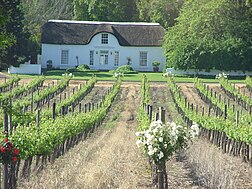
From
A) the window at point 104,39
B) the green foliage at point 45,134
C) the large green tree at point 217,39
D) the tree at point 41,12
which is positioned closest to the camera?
the green foliage at point 45,134

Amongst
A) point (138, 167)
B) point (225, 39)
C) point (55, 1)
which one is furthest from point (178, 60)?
point (138, 167)

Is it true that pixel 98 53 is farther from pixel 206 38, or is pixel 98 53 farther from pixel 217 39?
pixel 217 39

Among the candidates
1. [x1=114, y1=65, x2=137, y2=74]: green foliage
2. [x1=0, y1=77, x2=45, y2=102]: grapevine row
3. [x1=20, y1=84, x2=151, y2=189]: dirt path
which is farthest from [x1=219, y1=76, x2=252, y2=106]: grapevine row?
[x1=20, y1=84, x2=151, y2=189]: dirt path

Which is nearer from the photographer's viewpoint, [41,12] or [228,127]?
[228,127]

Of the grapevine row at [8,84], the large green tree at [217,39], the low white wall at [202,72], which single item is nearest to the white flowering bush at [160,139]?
the grapevine row at [8,84]

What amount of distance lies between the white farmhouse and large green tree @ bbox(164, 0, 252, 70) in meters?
6.94

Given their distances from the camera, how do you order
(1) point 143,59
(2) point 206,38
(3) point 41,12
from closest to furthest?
1. (2) point 206,38
2. (1) point 143,59
3. (3) point 41,12

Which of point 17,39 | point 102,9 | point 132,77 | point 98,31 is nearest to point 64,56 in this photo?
point 98,31

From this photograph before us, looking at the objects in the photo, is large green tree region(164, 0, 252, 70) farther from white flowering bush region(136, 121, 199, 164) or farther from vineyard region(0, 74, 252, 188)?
white flowering bush region(136, 121, 199, 164)

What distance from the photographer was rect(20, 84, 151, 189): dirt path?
39.0 ft

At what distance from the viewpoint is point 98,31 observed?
203 feet

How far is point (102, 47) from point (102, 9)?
8.55m

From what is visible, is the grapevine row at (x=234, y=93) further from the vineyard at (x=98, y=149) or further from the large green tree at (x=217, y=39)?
the large green tree at (x=217, y=39)

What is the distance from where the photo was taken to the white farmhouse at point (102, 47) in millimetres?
61875
